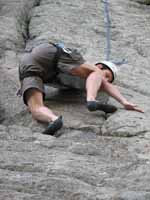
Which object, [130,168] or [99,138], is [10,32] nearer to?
[99,138]

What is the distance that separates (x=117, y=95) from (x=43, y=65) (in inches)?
30.9

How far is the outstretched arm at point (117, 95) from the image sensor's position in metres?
6.45

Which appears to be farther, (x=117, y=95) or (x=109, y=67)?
(x=109, y=67)

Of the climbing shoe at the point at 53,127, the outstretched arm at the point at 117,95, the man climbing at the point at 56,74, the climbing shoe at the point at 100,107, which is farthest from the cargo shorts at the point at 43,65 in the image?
the climbing shoe at the point at 53,127

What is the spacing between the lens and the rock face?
4734 mm

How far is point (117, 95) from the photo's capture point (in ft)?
21.5

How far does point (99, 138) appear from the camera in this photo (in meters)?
5.85

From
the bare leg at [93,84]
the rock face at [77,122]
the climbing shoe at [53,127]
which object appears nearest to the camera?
the rock face at [77,122]

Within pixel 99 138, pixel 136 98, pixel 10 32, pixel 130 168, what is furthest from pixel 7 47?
pixel 130 168

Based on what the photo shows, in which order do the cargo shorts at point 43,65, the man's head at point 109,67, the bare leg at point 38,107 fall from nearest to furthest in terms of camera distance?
1. the bare leg at point 38,107
2. the cargo shorts at point 43,65
3. the man's head at point 109,67

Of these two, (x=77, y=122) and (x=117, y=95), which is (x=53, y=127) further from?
(x=117, y=95)

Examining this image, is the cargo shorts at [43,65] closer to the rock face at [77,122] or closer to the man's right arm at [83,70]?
the man's right arm at [83,70]

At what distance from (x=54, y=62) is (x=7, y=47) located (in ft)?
5.02

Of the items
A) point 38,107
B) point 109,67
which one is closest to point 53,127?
point 38,107
